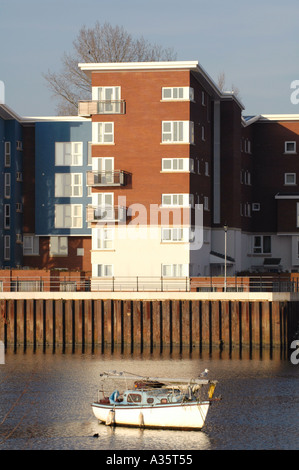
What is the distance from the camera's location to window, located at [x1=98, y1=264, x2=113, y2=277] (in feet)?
285

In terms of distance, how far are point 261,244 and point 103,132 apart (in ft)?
85.3

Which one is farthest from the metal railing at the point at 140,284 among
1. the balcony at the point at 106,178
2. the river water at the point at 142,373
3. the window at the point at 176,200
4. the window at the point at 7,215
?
the window at the point at 7,215

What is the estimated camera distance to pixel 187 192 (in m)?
87.3

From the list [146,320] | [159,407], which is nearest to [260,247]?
[146,320]

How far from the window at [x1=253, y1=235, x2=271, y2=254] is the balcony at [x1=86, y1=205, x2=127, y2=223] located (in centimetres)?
2352

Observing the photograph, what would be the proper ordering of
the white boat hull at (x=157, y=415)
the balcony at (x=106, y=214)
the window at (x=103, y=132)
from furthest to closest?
the window at (x=103, y=132) → the balcony at (x=106, y=214) → the white boat hull at (x=157, y=415)

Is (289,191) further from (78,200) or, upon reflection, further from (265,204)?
(78,200)

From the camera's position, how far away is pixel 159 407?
51.1 meters

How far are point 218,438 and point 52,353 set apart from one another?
29.4 meters

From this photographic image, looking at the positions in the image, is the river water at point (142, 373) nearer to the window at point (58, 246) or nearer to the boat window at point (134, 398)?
the boat window at point (134, 398)

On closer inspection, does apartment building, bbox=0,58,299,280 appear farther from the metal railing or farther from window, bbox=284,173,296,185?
the metal railing

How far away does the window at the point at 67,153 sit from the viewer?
10062 centimetres

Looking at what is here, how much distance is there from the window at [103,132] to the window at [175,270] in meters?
12.5

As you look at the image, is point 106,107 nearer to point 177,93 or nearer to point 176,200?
point 177,93
